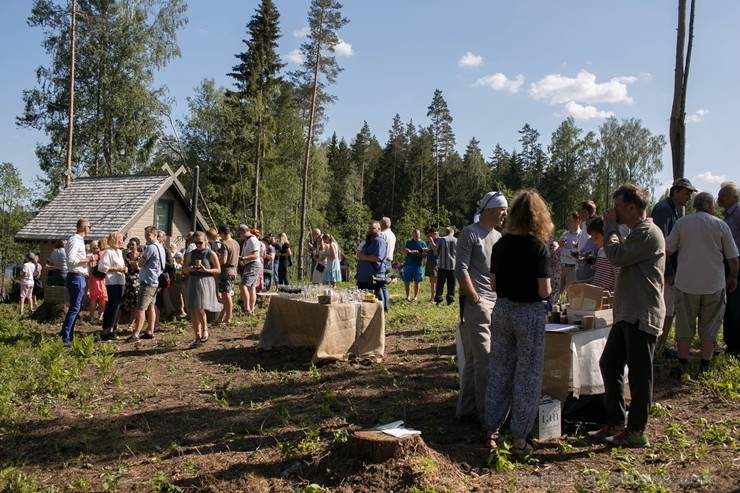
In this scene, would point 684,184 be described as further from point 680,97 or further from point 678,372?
point 680,97

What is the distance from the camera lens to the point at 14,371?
Answer: 7457mm

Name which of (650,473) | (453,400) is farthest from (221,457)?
(650,473)

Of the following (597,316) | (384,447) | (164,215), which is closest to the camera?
(384,447)

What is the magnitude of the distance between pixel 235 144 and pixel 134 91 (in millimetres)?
7277

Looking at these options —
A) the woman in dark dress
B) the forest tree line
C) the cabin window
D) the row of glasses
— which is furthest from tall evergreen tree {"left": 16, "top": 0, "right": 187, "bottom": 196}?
the row of glasses

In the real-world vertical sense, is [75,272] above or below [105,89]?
below

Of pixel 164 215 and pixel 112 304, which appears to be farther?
pixel 164 215

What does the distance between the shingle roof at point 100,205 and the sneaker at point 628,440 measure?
1945 cm

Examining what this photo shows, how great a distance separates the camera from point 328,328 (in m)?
7.32

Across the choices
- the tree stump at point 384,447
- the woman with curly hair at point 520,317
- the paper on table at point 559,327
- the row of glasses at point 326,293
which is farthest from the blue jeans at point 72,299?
the paper on table at point 559,327

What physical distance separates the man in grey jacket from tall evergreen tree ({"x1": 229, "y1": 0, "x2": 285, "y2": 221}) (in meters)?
31.7

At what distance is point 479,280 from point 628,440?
63.4 inches

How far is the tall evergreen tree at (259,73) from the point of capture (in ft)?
113

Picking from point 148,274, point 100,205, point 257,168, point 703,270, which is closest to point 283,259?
point 148,274
